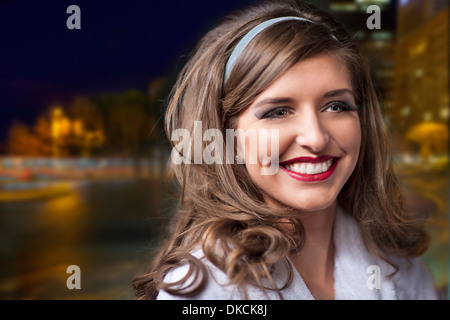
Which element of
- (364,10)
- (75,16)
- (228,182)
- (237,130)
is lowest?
(228,182)

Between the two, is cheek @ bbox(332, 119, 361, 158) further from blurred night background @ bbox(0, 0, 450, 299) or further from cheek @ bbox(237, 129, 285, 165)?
blurred night background @ bbox(0, 0, 450, 299)

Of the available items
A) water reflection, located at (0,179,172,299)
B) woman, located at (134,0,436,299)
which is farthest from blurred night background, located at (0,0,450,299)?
woman, located at (134,0,436,299)

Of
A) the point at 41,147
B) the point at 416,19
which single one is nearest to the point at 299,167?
the point at 41,147

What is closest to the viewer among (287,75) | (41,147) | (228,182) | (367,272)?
(287,75)

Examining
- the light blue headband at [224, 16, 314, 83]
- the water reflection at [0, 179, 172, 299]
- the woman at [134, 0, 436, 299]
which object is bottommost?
the water reflection at [0, 179, 172, 299]

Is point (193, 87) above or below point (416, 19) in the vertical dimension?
below

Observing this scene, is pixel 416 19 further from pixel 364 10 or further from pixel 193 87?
pixel 193 87

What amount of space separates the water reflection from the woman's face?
28.5 inches

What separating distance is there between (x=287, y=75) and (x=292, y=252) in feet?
1.20

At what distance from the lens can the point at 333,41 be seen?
779 millimetres

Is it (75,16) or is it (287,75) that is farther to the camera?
(75,16)

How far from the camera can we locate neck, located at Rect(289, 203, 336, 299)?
87 centimetres

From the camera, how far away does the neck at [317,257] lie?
869 mm

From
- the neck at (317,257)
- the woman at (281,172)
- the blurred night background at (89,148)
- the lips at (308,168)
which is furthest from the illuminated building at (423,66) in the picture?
the lips at (308,168)
